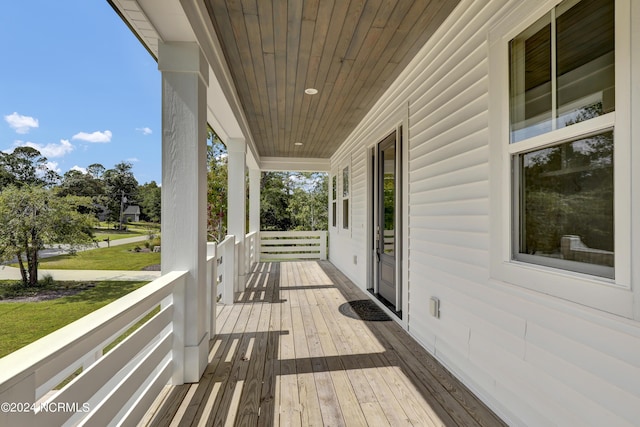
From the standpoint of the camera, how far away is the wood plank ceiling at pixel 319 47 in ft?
7.13

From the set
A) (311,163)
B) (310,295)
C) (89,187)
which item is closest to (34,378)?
(89,187)

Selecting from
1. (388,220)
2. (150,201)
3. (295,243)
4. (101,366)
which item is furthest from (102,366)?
(295,243)

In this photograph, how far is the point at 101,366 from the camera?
4.13 feet

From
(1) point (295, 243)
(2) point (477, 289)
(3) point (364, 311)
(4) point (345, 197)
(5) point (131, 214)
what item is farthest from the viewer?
(1) point (295, 243)

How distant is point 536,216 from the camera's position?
1657mm

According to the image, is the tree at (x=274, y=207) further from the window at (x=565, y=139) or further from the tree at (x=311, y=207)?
the window at (x=565, y=139)

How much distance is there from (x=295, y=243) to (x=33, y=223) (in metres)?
7.41

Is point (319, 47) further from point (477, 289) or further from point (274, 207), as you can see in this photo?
point (274, 207)

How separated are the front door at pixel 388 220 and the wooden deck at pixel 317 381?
0.59 m

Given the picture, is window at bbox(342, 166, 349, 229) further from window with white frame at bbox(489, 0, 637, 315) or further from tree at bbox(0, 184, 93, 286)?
tree at bbox(0, 184, 93, 286)

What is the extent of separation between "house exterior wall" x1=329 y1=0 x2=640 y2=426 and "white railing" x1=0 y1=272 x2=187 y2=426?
194 cm

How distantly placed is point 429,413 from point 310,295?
2.86 meters

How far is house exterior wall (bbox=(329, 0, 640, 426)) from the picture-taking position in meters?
1.26

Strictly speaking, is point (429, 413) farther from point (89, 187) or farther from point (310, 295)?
point (310, 295)
